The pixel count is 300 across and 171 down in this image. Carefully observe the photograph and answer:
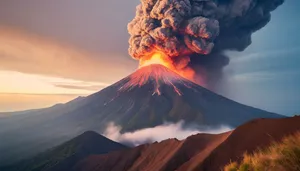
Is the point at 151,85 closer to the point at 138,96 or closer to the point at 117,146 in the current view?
the point at 138,96

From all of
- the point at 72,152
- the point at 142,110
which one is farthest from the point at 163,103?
the point at 72,152

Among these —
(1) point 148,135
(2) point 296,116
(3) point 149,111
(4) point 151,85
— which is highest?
(4) point 151,85

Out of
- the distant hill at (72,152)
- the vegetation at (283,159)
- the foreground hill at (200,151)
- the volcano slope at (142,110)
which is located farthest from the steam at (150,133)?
the vegetation at (283,159)

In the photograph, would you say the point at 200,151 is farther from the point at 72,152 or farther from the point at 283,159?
the point at 72,152

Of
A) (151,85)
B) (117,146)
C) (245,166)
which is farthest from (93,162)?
(151,85)

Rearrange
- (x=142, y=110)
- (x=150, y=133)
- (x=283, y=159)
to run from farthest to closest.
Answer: (x=142, y=110) < (x=150, y=133) < (x=283, y=159)

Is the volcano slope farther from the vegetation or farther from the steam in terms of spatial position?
the vegetation

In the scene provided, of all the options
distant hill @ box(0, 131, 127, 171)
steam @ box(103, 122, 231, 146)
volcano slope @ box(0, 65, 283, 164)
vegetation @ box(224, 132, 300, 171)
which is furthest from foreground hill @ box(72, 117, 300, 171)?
volcano slope @ box(0, 65, 283, 164)
